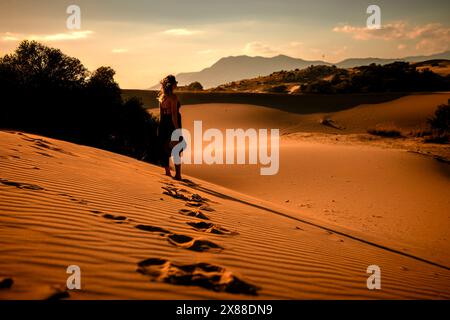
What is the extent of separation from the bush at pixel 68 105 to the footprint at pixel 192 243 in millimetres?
11172

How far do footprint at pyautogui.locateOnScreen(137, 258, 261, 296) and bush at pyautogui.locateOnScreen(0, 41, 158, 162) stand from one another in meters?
12.0

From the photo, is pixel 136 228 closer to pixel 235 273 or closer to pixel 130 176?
pixel 235 273

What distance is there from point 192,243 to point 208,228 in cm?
88

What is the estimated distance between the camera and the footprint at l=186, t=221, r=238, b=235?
4027mm

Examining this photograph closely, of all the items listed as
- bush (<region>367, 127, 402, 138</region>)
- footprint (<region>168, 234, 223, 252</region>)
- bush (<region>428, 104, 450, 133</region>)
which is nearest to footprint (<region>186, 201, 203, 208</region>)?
footprint (<region>168, 234, 223, 252</region>)

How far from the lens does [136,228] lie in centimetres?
→ 350

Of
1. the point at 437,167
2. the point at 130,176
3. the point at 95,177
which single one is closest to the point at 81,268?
the point at 95,177

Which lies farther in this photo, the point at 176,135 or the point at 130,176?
the point at 176,135

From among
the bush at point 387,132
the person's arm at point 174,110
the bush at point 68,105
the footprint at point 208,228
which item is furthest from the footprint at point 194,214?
the bush at point 387,132

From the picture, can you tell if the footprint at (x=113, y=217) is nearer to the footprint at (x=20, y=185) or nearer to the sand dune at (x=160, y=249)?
the sand dune at (x=160, y=249)

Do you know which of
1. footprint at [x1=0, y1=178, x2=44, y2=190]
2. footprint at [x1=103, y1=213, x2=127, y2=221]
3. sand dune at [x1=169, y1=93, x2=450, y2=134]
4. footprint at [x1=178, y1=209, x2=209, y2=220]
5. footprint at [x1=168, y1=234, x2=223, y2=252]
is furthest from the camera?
sand dune at [x1=169, y1=93, x2=450, y2=134]

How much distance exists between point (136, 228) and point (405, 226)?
675 centimetres

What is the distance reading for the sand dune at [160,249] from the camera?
7.59 ft

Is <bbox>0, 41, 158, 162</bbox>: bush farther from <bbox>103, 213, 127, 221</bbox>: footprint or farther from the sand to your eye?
<bbox>103, 213, 127, 221</bbox>: footprint
